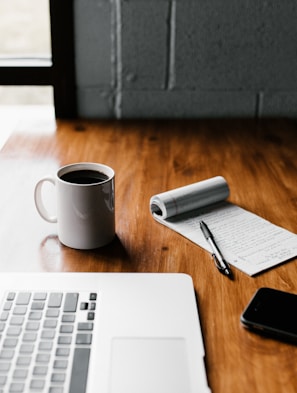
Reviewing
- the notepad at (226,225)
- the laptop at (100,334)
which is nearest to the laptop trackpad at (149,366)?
the laptop at (100,334)

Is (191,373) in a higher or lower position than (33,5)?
lower

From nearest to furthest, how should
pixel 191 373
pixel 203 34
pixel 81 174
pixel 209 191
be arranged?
pixel 191 373 < pixel 81 174 < pixel 209 191 < pixel 203 34

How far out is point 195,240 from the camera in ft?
3.03

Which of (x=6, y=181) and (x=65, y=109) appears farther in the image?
(x=65, y=109)

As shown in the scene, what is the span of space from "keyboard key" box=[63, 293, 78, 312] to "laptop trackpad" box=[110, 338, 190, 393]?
0.25 feet

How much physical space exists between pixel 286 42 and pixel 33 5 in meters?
0.73

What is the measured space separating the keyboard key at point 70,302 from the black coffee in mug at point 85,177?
206mm

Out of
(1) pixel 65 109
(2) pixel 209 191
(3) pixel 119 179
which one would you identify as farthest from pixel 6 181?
(1) pixel 65 109

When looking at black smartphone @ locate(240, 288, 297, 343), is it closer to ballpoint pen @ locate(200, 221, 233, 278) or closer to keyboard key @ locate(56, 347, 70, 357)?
ballpoint pen @ locate(200, 221, 233, 278)

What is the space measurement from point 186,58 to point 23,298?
971 mm

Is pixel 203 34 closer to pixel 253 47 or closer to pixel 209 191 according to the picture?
pixel 253 47

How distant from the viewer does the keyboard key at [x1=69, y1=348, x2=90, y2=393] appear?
1.99 feet

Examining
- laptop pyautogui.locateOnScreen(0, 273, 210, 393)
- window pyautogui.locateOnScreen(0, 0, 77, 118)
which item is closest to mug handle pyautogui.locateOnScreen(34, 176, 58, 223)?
laptop pyautogui.locateOnScreen(0, 273, 210, 393)

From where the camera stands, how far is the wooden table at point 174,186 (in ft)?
2.26
